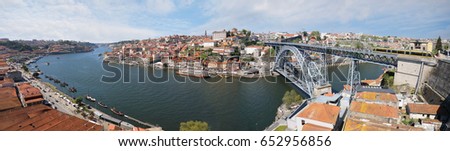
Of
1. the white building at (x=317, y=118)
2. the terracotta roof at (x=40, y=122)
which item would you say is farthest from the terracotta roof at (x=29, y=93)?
the white building at (x=317, y=118)

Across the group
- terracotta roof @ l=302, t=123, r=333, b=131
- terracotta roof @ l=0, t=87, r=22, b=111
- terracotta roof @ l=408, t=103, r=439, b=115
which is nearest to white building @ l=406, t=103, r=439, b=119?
terracotta roof @ l=408, t=103, r=439, b=115

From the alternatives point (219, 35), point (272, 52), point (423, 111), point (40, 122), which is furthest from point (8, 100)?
point (219, 35)

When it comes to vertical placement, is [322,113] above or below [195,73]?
above

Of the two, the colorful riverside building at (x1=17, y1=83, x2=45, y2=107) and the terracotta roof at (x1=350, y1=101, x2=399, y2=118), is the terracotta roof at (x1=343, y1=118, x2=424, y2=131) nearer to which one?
the terracotta roof at (x1=350, y1=101, x2=399, y2=118)

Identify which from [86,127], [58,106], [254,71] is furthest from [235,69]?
[86,127]

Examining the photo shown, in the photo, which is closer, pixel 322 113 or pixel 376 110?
pixel 322 113

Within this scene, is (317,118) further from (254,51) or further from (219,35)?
(219,35)

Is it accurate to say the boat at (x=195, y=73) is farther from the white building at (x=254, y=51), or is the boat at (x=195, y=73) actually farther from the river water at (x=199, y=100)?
the white building at (x=254, y=51)
